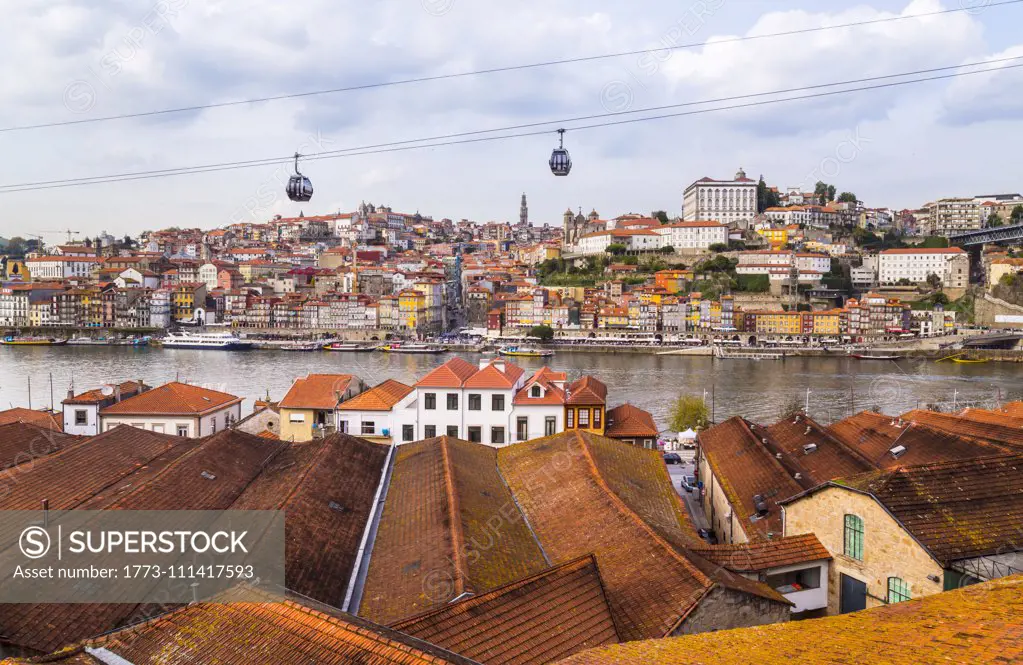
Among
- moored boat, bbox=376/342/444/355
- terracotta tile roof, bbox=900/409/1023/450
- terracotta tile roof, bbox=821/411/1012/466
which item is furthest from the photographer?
moored boat, bbox=376/342/444/355

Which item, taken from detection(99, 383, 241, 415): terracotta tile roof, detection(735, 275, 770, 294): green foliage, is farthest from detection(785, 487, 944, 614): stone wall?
detection(735, 275, 770, 294): green foliage

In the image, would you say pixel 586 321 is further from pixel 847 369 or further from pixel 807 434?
pixel 807 434

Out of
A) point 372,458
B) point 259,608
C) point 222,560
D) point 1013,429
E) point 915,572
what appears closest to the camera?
point 259,608

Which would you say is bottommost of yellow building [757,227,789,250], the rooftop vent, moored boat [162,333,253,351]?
moored boat [162,333,253,351]

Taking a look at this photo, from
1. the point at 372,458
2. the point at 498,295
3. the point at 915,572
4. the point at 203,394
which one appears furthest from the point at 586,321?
the point at 915,572

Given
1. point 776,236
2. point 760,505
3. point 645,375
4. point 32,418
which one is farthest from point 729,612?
point 776,236

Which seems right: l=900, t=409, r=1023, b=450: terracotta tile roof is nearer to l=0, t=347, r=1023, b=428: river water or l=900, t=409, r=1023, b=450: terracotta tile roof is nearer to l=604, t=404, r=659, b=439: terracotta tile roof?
l=604, t=404, r=659, b=439: terracotta tile roof

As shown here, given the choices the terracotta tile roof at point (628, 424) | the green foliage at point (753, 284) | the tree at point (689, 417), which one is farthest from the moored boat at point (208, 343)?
the terracotta tile roof at point (628, 424)
